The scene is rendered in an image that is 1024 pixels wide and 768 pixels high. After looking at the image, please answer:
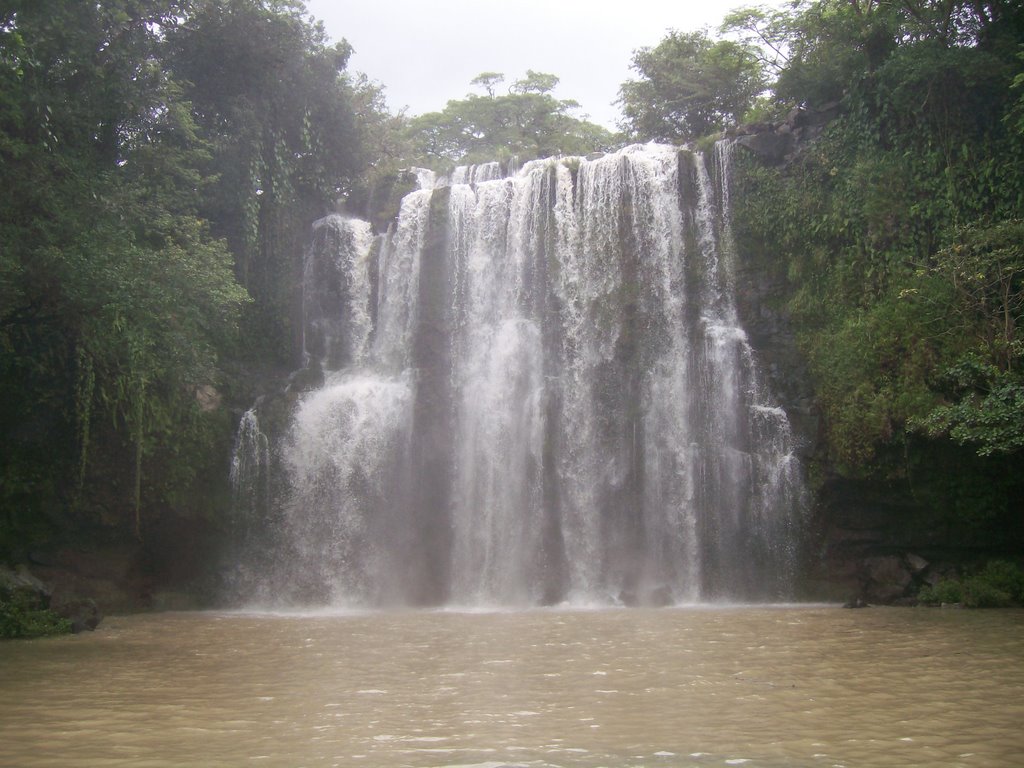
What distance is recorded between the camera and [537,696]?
7.97 m

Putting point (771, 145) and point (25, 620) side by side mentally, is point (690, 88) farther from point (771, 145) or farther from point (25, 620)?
point (25, 620)

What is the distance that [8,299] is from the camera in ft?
44.7

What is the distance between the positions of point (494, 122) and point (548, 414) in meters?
24.9

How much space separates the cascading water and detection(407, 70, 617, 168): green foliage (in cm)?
1714

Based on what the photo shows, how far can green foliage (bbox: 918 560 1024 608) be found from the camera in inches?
566

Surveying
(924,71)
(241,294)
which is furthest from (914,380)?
(241,294)

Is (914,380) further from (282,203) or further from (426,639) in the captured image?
(282,203)

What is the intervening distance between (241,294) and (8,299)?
4358 mm

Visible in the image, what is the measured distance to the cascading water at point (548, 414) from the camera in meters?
18.0

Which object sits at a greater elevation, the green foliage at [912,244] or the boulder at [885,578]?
the green foliage at [912,244]

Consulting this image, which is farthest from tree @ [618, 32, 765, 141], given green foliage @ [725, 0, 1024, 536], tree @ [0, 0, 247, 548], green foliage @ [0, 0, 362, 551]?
tree @ [0, 0, 247, 548]

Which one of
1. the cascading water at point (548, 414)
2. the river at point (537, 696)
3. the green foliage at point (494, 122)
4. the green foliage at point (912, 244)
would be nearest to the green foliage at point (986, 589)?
the green foliage at point (912, 244)

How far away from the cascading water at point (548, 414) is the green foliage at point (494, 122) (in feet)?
56.2

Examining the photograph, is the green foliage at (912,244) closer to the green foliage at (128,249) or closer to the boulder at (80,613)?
the green foliage at (128,249)
